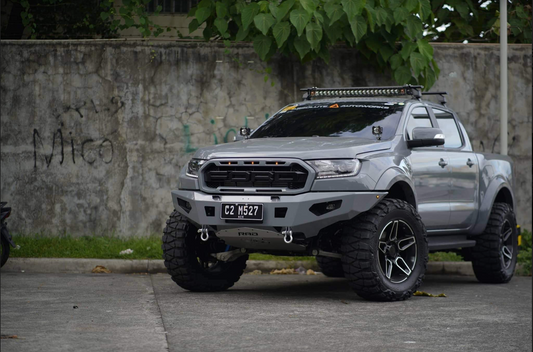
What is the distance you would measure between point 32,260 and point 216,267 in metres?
2.81

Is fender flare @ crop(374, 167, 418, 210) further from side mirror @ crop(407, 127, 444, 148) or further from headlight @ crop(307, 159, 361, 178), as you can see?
side mirror @ crop(407, 127, 444, 148)

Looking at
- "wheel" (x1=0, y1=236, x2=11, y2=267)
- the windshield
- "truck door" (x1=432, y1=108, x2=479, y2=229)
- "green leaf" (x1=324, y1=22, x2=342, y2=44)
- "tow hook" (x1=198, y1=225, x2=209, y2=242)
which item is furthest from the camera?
"green leaf" (x1=324, y1=22, x2=342, y2=44)

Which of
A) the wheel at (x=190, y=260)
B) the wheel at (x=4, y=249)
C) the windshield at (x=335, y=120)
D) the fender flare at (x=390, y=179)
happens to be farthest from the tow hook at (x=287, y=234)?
the wheel at (x=4, y=249)

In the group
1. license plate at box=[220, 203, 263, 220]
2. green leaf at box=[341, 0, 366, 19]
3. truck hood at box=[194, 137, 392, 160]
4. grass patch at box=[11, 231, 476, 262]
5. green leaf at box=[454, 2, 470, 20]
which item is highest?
green leaf at box=[454, 2, 470, 20]

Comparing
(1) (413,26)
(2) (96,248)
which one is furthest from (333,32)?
(2) (96,248)

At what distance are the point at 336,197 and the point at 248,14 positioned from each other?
495cm

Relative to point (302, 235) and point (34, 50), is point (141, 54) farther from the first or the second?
point (302, 235)

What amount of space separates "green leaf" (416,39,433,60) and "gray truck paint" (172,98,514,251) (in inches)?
101

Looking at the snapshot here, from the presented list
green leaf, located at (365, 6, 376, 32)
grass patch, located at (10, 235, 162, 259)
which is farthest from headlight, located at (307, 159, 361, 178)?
green leaf, located at (365, 6, 376, 32)

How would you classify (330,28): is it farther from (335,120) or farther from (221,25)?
(335,120)

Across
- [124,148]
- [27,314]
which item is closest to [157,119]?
[124,148]

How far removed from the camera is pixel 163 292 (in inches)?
319

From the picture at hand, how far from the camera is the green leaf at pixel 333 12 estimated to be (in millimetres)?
11195

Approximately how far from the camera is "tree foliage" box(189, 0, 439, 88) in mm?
11258
